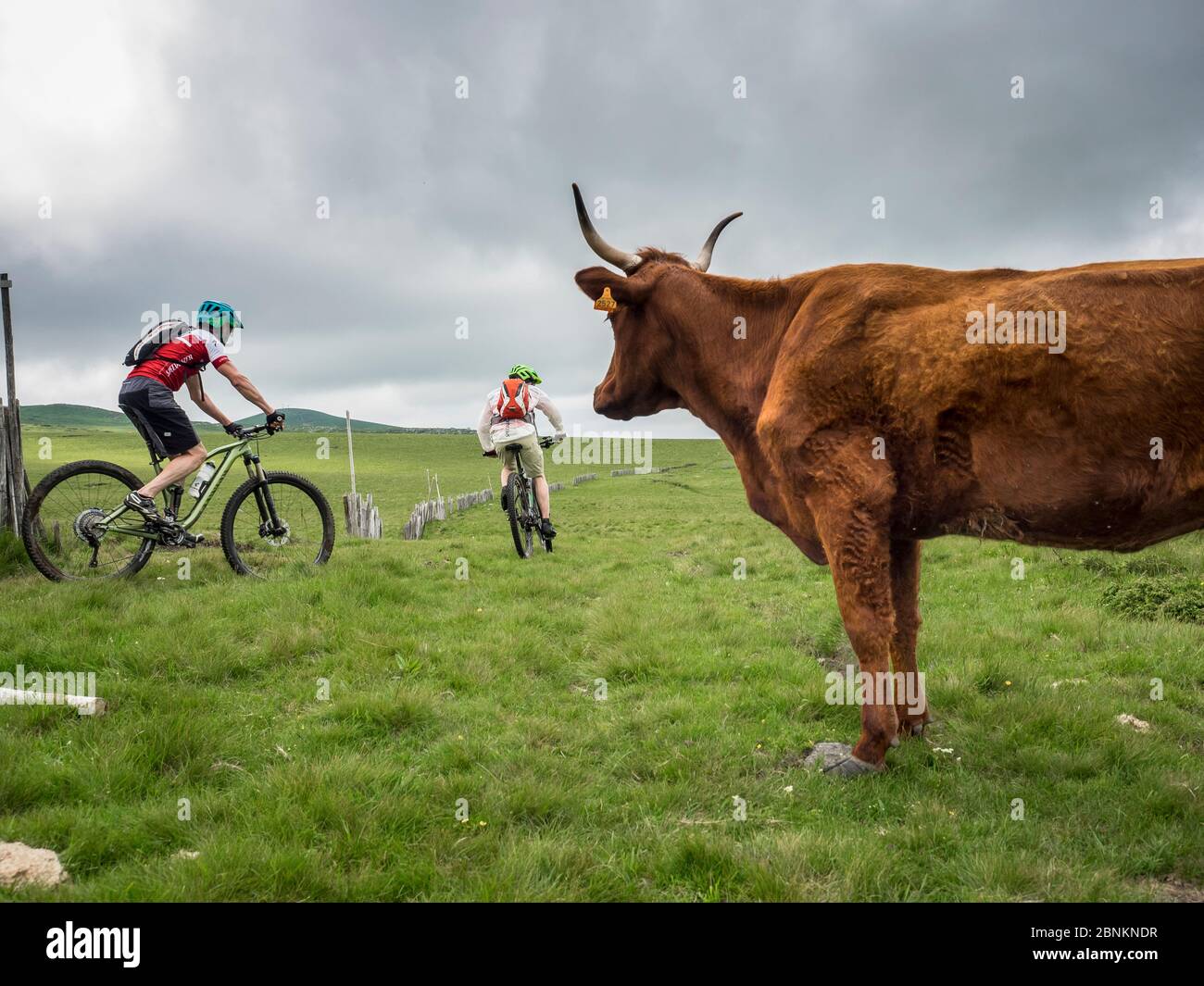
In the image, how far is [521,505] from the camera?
11148mm

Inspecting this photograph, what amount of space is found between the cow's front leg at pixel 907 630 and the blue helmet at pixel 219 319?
7005mm

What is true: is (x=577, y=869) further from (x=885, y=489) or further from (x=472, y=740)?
(x=885, y=489)

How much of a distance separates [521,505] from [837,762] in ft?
25.4

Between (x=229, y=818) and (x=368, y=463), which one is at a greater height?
(x=368, y=463)

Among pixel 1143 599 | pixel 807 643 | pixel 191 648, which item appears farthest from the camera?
pixel 1143 599

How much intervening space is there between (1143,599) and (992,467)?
5.31m

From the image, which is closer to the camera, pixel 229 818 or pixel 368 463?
pixel 229 818

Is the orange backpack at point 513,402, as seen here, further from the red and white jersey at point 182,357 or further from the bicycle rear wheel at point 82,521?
the bicycle rear wheel at point 82,521

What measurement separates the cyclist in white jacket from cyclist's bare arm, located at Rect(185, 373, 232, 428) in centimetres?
391

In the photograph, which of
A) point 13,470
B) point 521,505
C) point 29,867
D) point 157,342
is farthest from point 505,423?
point 29,867

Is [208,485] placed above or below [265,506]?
above

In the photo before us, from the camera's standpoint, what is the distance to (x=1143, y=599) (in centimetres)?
708

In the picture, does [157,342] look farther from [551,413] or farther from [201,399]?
[551,413]
